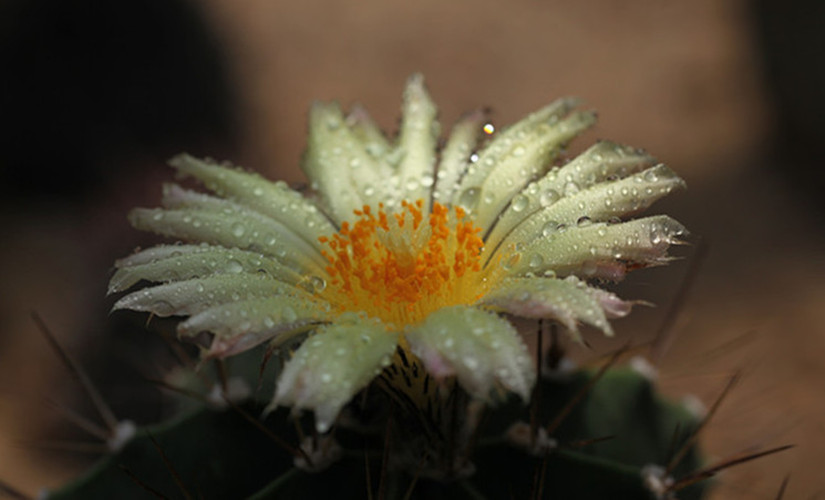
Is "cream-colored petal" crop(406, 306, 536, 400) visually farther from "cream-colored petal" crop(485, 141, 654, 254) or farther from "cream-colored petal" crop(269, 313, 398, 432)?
"cream-colored petal" crop(485, 141, 654, 254)

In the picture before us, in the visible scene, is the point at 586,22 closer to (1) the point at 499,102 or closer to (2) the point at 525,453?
(1) the point at 499,102

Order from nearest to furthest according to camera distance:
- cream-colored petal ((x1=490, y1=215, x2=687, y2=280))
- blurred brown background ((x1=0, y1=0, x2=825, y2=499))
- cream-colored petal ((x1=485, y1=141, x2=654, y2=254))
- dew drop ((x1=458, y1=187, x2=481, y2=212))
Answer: cream-colored petal ((x1=490, y1=215, x2=687, y2=280)) < cream-colored petal ((x1=485, y1=141, x2=654, y2=254)) < dew drop ((x1=458, y1=187, x2=481, y2=212)) < blurred brown background ((x1=0, y1=0, x2=825, y2=499))

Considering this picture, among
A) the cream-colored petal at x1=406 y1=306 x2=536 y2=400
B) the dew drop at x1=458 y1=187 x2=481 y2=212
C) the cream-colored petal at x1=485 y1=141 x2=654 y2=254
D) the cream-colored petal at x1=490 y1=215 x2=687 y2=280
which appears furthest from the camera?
the dew drop at x1=458 y1=187 x2=481 y2=212

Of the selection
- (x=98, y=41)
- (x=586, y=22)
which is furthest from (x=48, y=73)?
(x=586, y=22)

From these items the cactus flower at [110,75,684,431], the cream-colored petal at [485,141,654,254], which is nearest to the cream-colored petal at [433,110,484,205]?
the cactus flower at [110,75,684,431]

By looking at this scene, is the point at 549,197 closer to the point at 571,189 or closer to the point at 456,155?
the point at 571,189

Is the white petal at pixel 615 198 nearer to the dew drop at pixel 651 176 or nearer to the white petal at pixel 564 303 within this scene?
the dew drop at pixel 651 176

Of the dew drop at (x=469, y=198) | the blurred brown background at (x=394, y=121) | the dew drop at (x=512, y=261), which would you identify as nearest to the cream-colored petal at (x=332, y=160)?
the dew drop at (x=469, y=198)
